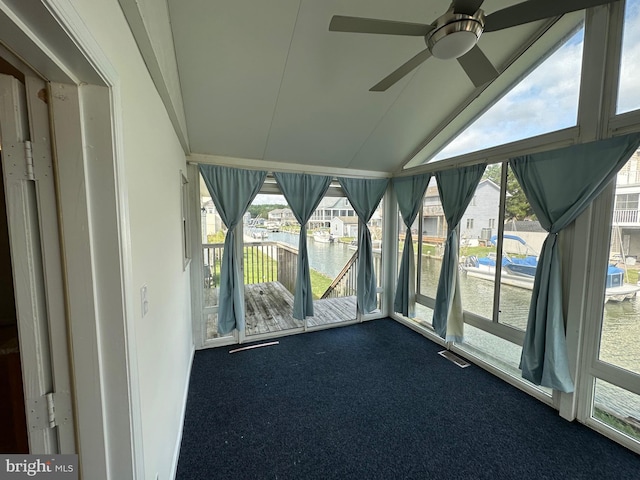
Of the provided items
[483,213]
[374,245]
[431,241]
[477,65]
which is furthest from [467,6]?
[374,245]

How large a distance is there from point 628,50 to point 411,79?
133 centimetres

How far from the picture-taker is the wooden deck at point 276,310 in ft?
10.8

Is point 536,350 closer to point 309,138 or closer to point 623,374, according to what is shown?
point 623,374

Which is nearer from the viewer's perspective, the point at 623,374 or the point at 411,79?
the point at 623,374

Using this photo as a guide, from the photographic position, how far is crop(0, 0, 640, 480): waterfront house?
26.8 inches

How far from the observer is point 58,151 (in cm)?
67

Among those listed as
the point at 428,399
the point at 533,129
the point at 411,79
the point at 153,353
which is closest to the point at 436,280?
the point at 428,399

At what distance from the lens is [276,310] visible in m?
3.70

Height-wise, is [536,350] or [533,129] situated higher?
[533,129]

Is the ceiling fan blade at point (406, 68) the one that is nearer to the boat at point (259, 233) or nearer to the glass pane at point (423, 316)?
the boat at point (259, 233)

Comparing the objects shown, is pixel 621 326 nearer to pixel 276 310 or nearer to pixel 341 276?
pixel 341 276

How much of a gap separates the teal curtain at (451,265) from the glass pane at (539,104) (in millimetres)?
374

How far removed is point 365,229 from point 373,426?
7.46 ft

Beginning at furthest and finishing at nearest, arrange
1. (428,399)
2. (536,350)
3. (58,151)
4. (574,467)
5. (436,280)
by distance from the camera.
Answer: (436,280) < (428,399) < (536,350) < (574,467) < (58,151)
